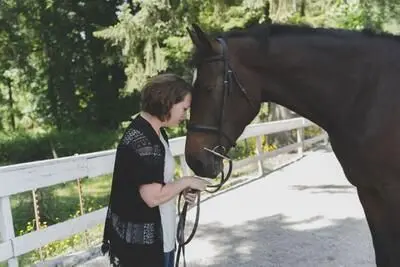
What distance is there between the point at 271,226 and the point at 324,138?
995cm

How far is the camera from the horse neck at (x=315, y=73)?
9.00 ft

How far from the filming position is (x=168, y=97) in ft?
8.73

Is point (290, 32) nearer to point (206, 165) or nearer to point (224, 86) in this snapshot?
point (224, 86)

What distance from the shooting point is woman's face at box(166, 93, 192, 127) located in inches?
106

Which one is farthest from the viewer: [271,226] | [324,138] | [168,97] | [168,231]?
[324,138]

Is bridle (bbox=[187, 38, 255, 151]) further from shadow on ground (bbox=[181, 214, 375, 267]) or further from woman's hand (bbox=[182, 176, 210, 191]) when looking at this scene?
shadow on ground (bbox=[181, 214, 375, 267])

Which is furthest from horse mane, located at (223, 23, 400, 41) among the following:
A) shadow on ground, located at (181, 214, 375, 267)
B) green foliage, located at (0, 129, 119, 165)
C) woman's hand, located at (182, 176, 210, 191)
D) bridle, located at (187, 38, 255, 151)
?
green foliage, located at (0, 129, 119, 165)

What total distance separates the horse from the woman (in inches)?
4.6

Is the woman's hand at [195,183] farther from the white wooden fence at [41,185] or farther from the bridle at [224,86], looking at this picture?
the white wooden fence at [41,185]

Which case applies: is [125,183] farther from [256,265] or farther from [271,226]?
[271,226]

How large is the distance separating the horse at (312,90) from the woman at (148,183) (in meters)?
A: 0.12

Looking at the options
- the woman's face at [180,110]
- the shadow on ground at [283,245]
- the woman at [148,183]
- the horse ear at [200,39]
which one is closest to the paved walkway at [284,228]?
the shadow on ground at [283,245]

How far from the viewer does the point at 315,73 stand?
109 inches

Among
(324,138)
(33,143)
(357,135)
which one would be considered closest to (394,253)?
(357,135)
